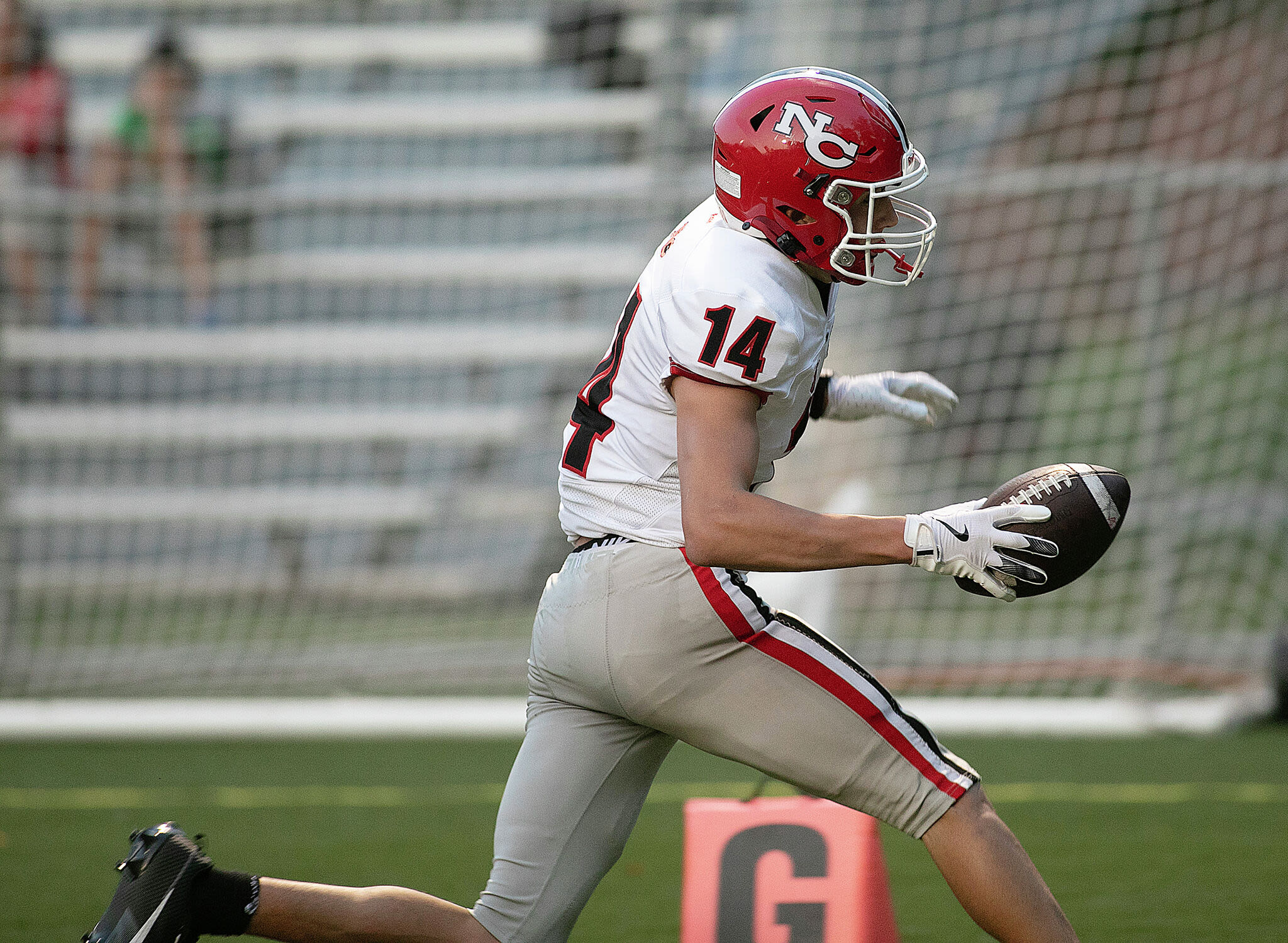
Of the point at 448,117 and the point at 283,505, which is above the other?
the point at 448,117

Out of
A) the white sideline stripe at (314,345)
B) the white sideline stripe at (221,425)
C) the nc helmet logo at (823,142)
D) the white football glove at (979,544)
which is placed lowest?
the white sideline stripe at (221,425)

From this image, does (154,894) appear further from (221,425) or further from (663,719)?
(221,425)

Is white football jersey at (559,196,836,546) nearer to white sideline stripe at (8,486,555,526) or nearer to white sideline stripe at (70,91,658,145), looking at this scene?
white sideline stripe at (8,486,555,526)

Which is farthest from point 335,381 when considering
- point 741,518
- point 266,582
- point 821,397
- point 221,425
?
point 741,518

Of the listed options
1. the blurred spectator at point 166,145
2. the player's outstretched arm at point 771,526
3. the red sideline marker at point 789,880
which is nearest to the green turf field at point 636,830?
the red sideline marker at point 789,880

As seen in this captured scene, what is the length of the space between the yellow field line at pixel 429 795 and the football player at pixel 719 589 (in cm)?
201

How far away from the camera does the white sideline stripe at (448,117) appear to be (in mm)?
7855

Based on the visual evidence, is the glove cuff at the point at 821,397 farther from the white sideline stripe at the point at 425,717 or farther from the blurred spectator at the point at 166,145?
the blurred spectator at the point at 166,145

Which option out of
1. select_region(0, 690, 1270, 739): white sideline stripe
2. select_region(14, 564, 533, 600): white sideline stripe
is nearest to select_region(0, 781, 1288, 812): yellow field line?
select_region(0, 690, 1270, 739): white sideline stripe

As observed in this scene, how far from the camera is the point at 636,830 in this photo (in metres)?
4.09

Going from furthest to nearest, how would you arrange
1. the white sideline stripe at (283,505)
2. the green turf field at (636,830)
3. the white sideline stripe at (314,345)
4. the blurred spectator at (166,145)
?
the blurred spectator at (166,145) → the white sideline stripe at (314,345) → the white sideline stripe at (283,505) → the green turf field at (636,830)

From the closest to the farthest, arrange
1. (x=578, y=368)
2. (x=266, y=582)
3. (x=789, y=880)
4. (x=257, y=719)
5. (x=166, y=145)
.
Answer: (x=789, y=880) < (x=257, y=719) < (x=266, y=582) < (x=578, y=368) < (x=166, y=145)

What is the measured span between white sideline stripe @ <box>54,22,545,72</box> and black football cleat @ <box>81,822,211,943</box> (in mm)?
6491

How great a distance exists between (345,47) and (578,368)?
266 centimetres
